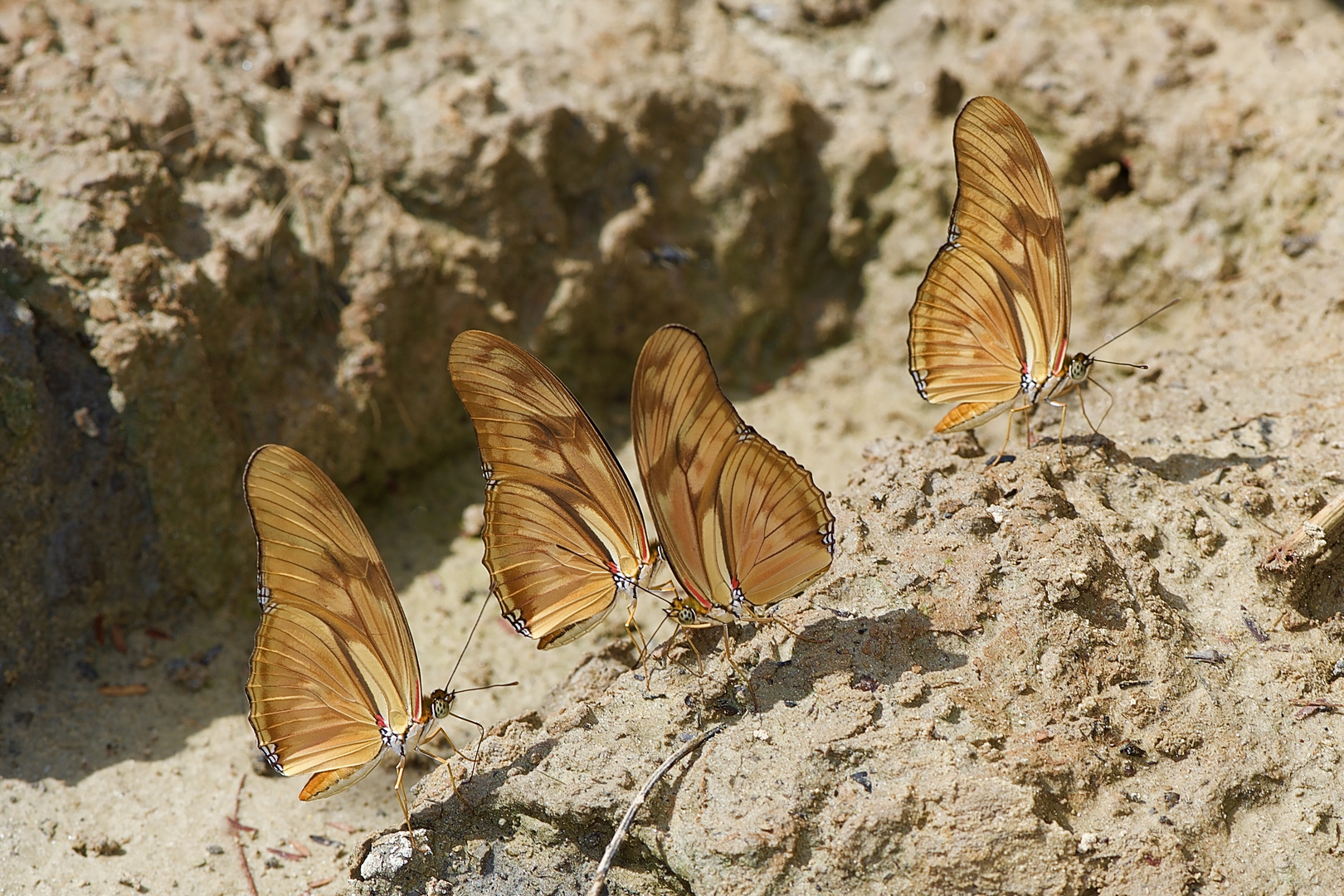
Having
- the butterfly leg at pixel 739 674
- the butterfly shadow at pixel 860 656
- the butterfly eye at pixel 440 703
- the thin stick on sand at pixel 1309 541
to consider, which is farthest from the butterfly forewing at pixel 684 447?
the thin stick on sand at pixel 1309 541

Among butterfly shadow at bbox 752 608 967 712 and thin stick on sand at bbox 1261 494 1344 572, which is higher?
butterfly shadow at bbox 752 608 967 712

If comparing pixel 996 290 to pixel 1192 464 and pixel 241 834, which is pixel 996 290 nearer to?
pixel 1192 464

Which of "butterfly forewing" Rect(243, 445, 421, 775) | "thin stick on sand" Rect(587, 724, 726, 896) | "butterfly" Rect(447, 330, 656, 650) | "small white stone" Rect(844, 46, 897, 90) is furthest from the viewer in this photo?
"small white stone" Rect(844, 46, 897, 90)

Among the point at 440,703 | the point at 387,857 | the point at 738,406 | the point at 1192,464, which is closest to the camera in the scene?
the point at 387,857

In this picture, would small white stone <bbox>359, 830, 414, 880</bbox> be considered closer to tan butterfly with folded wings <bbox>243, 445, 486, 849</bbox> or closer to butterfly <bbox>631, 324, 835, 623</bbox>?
tan butterfly with folded wings <bbox>243, 445, 486, 849</bbox>

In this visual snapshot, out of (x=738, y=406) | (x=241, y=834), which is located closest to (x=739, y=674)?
(x=241, y=834)

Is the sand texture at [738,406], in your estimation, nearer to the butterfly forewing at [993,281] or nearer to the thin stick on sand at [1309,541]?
the thin stick on sand at [1309,541]

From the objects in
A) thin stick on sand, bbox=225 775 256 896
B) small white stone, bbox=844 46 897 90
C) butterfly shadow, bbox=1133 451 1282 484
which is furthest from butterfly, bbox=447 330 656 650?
small white stone, bbox=844 46 897 90

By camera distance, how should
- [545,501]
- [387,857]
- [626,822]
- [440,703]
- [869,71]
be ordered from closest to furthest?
[626,822], [387,857], [440,703], [545,501], [869,71]

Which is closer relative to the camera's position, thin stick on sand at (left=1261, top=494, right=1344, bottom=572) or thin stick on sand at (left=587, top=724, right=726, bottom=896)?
thin stick on sand at (left=587, top=724, right=726, bottom=896)
